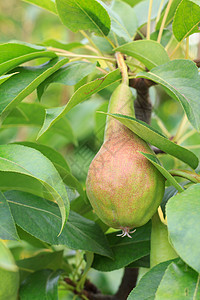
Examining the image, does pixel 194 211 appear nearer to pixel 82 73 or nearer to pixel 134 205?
pixel 134 205

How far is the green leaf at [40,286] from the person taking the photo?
54cm

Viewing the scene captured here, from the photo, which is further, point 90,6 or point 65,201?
point 90,6

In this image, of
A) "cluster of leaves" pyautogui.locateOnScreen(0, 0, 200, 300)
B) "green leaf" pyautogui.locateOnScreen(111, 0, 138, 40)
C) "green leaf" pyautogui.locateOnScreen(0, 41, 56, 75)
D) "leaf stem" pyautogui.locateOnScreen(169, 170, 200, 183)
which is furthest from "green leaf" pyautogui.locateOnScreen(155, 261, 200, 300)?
"green leaf" pyautogui.locateOnScreen(111, 0, 138, 40)

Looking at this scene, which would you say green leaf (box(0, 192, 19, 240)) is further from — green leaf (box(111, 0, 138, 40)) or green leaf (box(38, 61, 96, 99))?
green leaf (box(111, 0, 138, 40))

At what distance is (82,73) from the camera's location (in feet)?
1.81

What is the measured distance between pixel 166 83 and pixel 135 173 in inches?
4.8

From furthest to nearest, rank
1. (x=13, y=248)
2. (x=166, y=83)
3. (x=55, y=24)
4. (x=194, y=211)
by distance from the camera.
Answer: (x=55, y=24) → (x=13, y=248) → (x=166, y=83) → (x=194, y=211)

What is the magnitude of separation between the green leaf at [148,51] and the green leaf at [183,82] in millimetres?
29

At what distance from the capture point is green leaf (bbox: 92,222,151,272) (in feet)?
1.78

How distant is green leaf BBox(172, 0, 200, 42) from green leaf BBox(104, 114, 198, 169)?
17cm

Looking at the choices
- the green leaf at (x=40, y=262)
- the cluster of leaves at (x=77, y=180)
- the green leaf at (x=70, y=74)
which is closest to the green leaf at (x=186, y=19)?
the cluster of leaves at (x=77, y=180)

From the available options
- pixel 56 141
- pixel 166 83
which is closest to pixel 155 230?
pixel 166 83

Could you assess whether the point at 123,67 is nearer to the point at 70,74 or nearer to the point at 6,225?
the point at 70,74

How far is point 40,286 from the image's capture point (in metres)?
0.57
